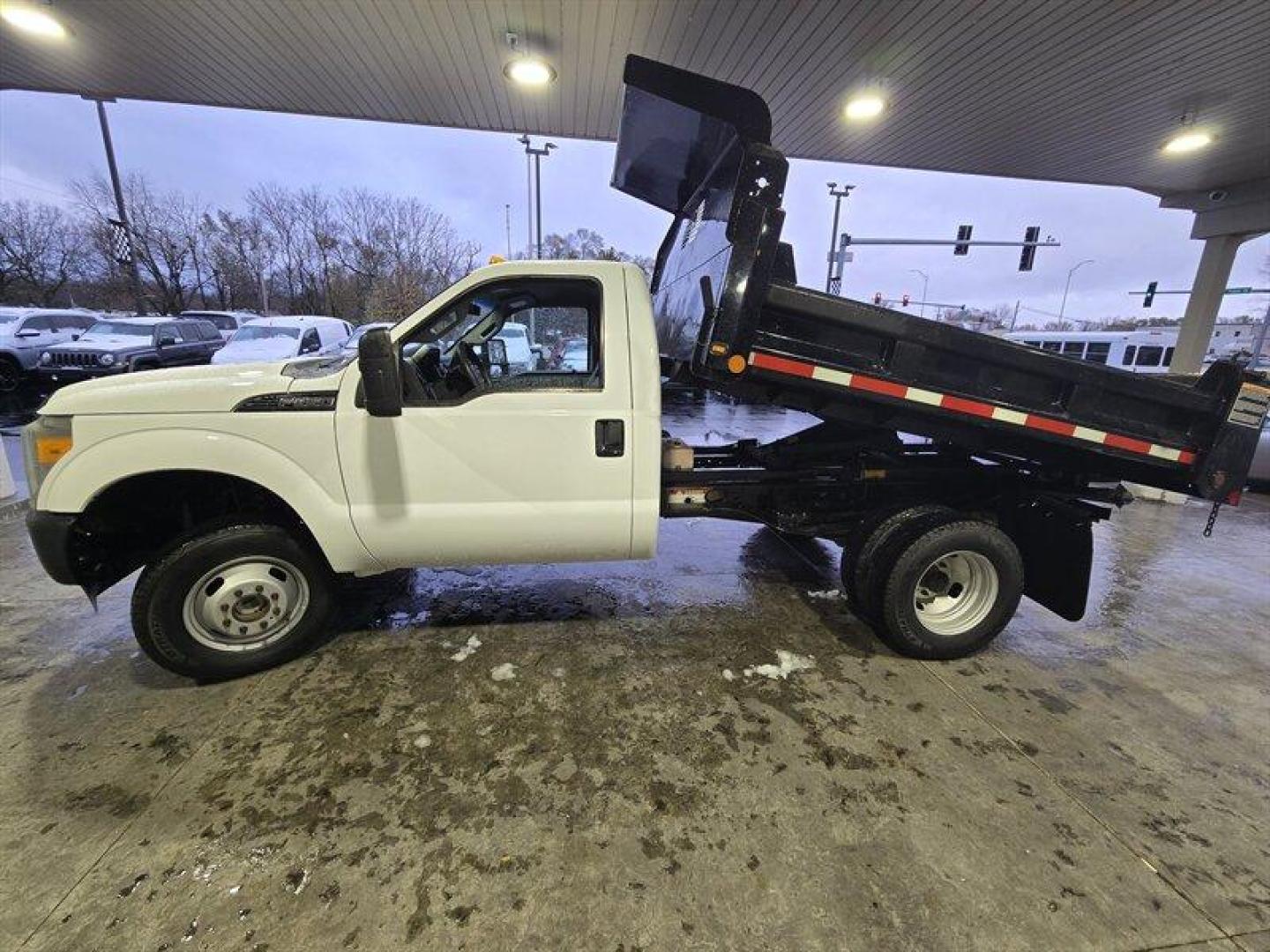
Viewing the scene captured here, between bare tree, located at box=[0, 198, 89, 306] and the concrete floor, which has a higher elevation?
bare tree, located at box=[0, 198, 89, 306]

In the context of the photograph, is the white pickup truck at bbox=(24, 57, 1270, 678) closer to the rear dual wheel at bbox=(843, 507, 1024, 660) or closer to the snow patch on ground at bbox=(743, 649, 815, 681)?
the rear dual wheel at bbox=(843, 507, 1024, 660)

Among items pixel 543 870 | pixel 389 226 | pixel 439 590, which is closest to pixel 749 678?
pixel 543 870

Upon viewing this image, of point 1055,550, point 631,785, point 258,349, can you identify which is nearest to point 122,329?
point 258,349

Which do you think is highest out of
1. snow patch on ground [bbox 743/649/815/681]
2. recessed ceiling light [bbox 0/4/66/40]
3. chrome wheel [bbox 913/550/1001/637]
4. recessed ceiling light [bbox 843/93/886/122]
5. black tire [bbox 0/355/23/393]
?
recessed ceiling light [bbox 0/4/66/40]

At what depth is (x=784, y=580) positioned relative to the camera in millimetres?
4551

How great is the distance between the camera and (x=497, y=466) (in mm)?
2980

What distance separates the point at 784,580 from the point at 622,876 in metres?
2.86

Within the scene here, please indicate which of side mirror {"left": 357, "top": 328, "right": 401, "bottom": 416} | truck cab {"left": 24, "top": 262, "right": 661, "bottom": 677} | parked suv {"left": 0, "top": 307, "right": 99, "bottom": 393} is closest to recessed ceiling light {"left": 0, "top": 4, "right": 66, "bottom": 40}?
truck cab {"left": 24, "top": 262, "right": 661, "bottom": 677}

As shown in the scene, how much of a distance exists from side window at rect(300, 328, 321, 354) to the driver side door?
12710 mm

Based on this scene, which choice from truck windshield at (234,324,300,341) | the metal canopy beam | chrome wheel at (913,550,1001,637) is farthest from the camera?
truck windshield at (234,324,300,341)

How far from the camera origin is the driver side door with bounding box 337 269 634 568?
9.46 feet

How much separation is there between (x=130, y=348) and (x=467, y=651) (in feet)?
48.5

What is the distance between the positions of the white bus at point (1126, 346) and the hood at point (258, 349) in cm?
2346

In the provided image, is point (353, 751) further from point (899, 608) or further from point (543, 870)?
point (899, 608)
